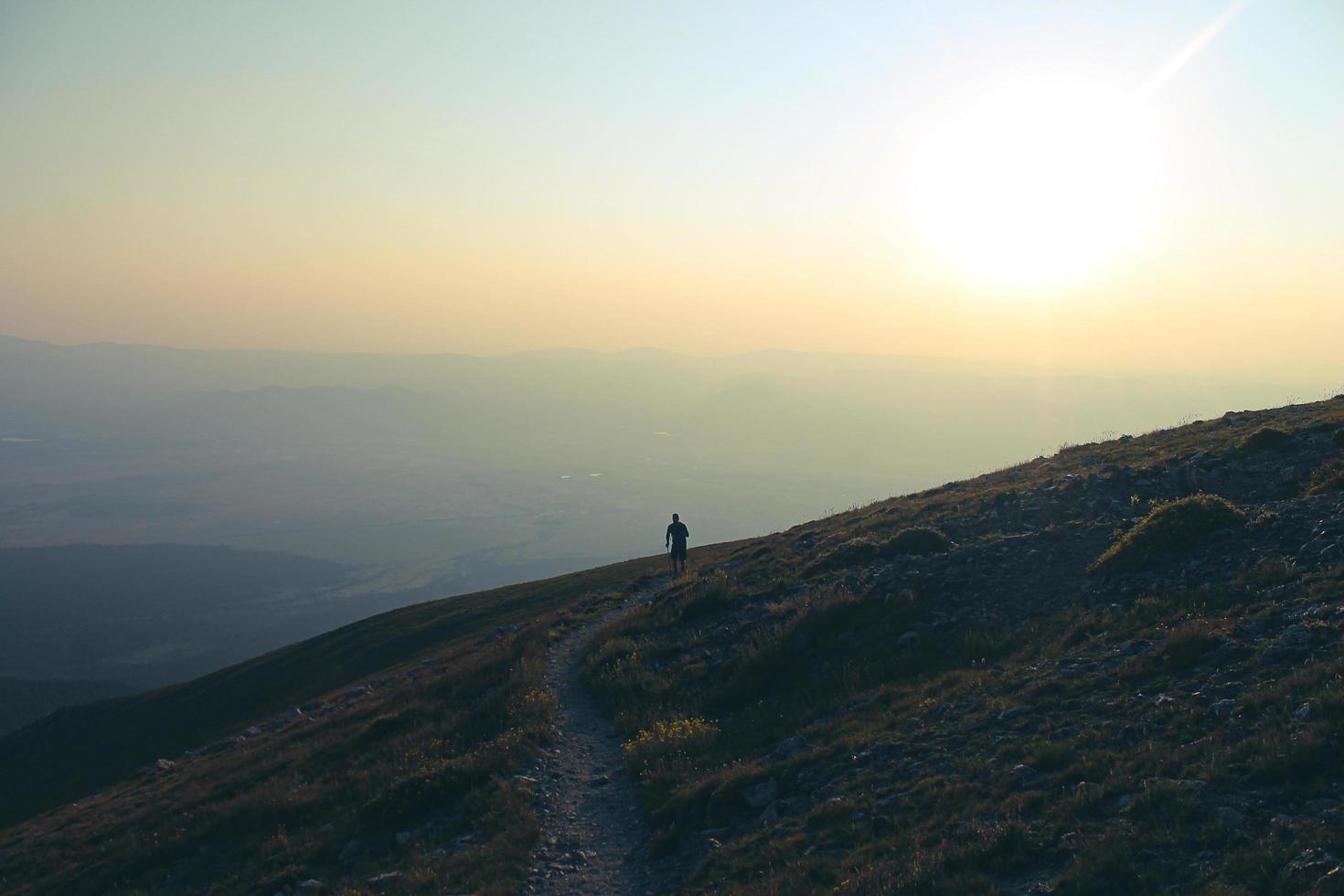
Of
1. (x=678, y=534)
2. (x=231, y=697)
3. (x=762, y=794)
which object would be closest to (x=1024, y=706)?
(x=762, y=794)

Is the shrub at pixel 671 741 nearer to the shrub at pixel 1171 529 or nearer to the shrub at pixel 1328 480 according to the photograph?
the shrub at pixel 1171 529

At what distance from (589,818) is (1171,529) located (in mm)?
15276

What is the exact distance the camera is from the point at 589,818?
1510 cm

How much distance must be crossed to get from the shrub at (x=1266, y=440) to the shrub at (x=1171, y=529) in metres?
8.55

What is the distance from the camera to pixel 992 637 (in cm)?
1756

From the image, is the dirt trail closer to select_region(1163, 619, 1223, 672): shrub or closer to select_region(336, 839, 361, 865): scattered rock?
select_region(336, 839, 361, 865): scattered rock

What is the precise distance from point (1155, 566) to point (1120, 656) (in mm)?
5015

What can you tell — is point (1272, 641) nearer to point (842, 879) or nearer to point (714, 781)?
point (842, 879)

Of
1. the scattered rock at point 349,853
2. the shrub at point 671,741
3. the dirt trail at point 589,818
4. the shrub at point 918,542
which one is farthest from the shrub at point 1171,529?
the scattered rock at point 349,853

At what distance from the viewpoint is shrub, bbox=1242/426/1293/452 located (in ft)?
83.5

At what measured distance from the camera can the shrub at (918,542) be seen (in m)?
24.9

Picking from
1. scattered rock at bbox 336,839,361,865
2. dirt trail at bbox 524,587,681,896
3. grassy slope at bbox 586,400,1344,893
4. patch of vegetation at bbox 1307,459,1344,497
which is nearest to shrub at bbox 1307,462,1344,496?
patch of vegetation at bbox 1307,459,1344,497

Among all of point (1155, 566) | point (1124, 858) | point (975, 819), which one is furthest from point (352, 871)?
point (1155, 566)

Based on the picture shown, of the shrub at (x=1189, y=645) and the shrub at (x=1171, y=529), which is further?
the shrub at (x=1171, y=529)
